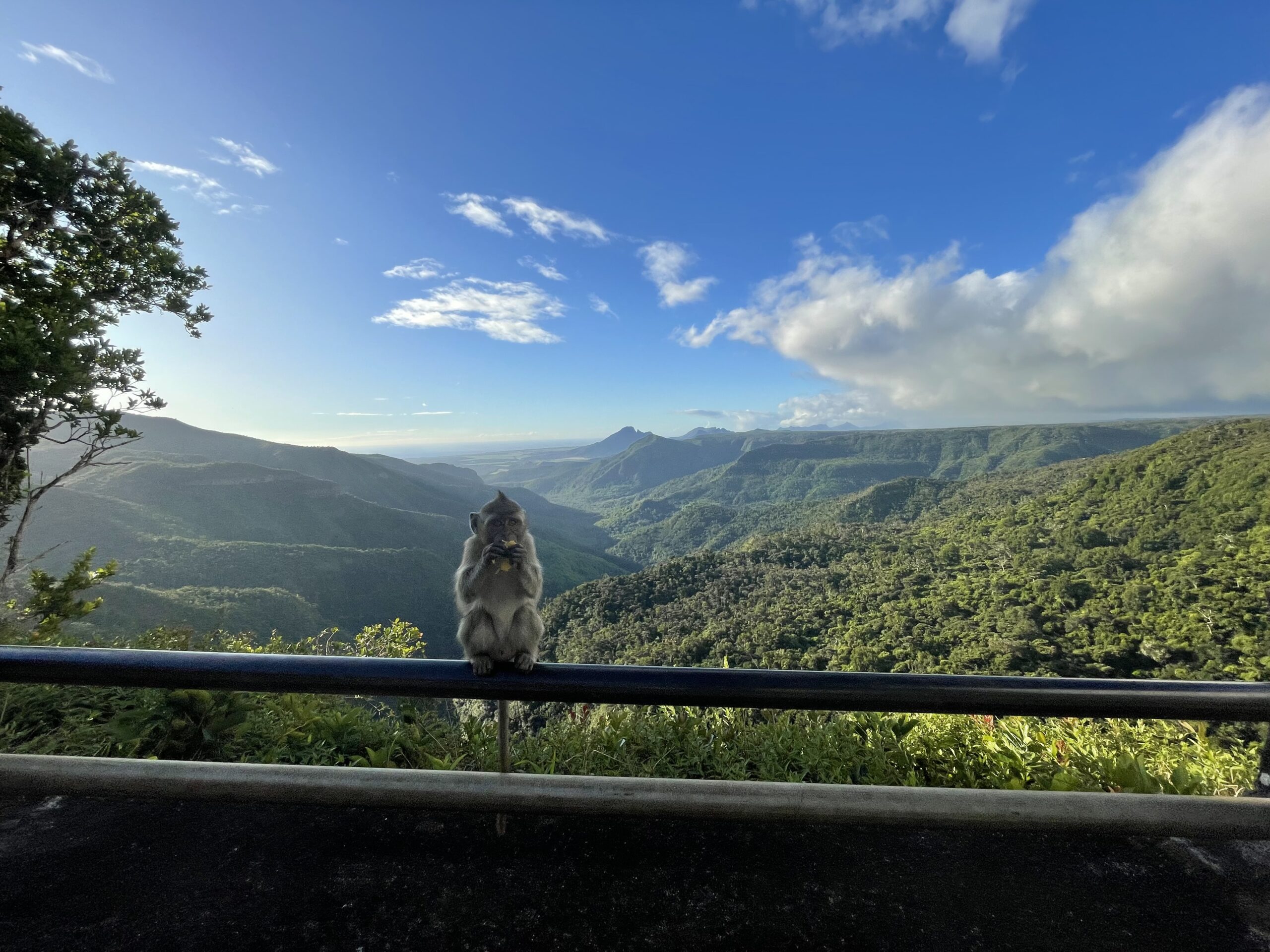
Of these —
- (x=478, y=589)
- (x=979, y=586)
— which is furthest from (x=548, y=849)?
(x=979, y=586)

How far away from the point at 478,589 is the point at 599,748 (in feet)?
7.33

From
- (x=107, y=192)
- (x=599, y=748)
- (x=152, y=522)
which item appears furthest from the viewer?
(x=152, y=522)

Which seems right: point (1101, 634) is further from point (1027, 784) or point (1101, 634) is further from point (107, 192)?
point (107, 192)

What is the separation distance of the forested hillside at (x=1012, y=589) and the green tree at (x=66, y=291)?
19926 millimetres

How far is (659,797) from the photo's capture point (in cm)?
212

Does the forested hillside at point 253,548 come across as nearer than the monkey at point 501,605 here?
No

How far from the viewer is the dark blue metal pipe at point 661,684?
186 centimetres

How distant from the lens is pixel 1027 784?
3412 millimetres

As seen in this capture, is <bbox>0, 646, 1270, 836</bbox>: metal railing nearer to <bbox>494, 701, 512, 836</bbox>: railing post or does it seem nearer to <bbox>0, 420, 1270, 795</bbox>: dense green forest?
<bbox>494, 701, 512, 836</bbox>: railing post

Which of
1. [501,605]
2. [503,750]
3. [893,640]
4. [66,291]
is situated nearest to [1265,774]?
[503,750]

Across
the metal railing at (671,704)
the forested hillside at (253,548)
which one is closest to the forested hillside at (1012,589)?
the metal railing at (671,704)

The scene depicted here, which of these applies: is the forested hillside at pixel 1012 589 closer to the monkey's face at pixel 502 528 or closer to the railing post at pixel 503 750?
the monkey's face at pixel 502 528

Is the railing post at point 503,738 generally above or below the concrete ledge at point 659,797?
above

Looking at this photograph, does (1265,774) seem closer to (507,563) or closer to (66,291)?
(507,563)
